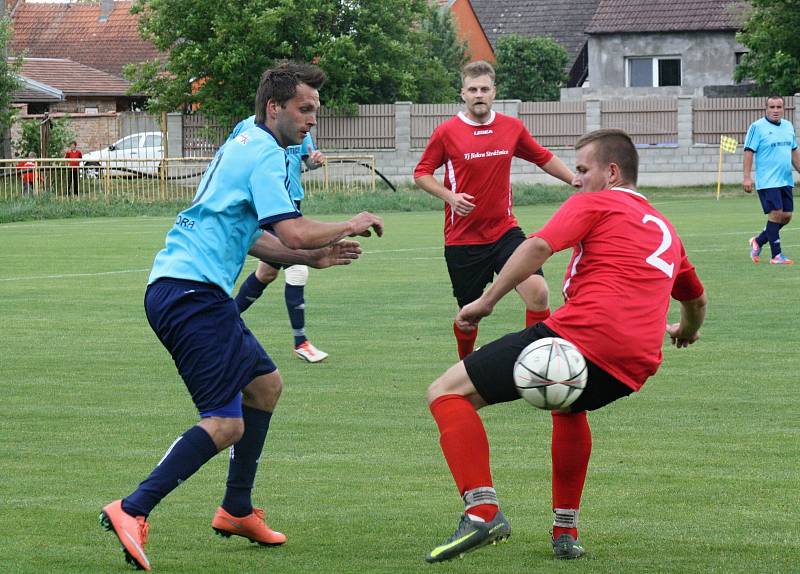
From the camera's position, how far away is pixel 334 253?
611 centimetres

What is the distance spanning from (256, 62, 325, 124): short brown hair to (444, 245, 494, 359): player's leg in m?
4.71

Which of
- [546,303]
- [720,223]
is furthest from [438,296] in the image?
[720,223]

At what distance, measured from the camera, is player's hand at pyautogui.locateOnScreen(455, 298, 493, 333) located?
18.9 feet

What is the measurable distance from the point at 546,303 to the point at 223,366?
4831mm

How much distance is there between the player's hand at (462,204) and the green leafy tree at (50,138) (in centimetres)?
3693

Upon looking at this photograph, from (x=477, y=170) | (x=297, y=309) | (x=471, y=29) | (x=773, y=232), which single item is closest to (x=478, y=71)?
(x=477, y=170)

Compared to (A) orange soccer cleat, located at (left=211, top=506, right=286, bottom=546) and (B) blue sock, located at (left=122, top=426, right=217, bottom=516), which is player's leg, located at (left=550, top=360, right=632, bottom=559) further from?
(B) blue sock, located at (left=122, top=426, right=217, bottom=516)

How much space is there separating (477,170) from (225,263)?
5087 millimetres

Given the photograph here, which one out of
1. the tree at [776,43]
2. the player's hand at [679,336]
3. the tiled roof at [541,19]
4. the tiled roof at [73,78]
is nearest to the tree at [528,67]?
the tiled roof at [541,19]

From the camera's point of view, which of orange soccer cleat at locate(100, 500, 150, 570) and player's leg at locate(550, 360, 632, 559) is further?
player's leg at locate(550, 360, 632, 559)

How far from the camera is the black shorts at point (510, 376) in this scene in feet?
18.4

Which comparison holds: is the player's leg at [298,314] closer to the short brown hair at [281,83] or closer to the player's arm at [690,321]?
the player's arm at [690,321]

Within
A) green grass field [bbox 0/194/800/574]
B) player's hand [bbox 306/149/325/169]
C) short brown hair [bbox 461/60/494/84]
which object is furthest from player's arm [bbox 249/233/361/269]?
player's hand [bbox 306/149/325/169]

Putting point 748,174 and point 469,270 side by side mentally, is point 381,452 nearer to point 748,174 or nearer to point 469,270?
point 469,270
